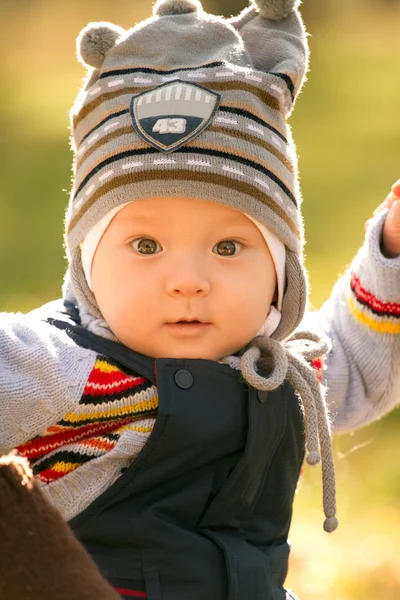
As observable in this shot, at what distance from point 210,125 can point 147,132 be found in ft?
0.30

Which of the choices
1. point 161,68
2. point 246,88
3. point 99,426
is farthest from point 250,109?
point 99,426

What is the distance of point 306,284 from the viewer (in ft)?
5.81

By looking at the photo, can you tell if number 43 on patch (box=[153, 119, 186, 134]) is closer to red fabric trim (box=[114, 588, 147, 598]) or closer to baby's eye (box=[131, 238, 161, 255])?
baby's eye (box=[131, 238, 161, 255])

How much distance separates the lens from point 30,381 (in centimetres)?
149

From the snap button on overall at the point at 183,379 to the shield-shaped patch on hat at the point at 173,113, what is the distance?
32 centimetres

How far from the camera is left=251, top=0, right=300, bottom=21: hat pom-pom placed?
1.81m

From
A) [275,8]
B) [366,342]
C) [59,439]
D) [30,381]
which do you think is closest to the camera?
[30,381]

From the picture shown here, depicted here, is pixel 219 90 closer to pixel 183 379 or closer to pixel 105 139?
pixel 105 139

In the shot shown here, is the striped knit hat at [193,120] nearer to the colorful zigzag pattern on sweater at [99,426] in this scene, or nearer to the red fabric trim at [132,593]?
the colorful zigzag pattern on sweater at [99,426]

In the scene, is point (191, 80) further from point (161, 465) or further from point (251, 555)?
point (251, 555)

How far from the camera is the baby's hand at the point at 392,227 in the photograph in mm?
1859

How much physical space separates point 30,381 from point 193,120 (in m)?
0.45

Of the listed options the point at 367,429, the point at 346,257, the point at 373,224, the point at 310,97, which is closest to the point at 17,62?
the point at 310,97

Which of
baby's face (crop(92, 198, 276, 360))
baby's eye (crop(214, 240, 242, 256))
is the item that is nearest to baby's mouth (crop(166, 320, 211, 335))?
baby's face (crop(92, 198, 276, 360))
